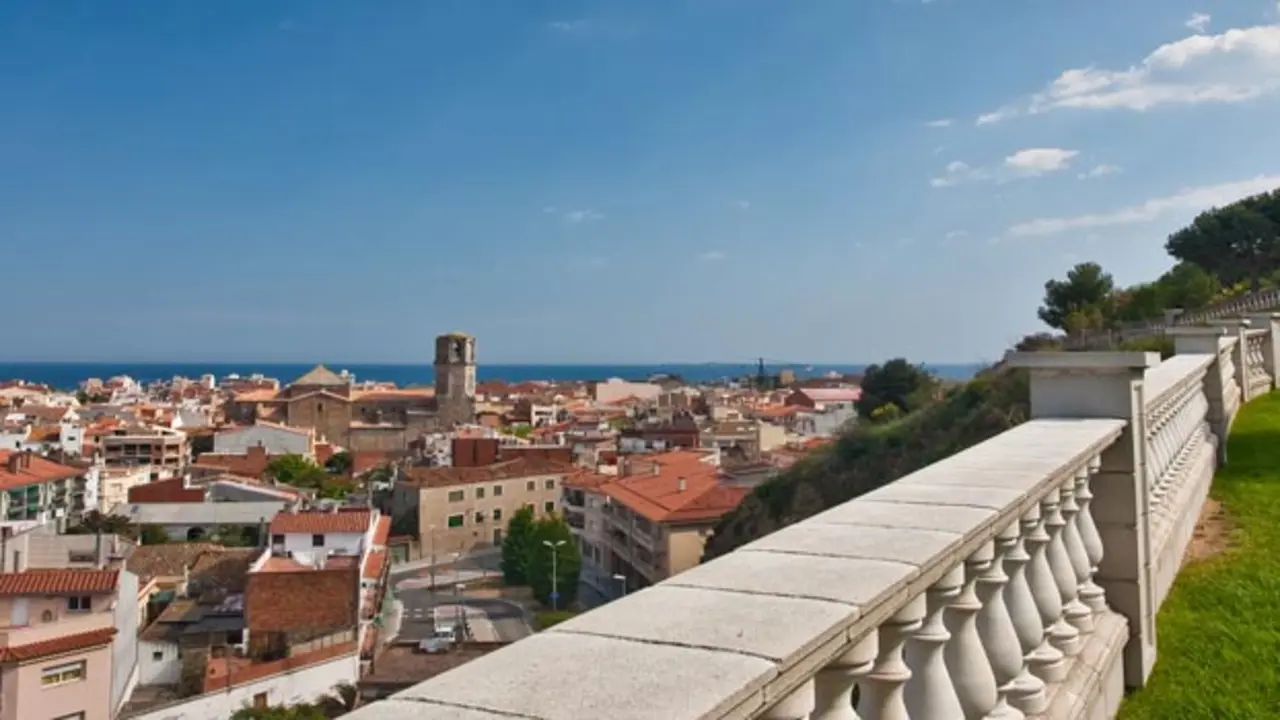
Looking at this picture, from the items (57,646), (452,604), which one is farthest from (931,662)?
(452,604)

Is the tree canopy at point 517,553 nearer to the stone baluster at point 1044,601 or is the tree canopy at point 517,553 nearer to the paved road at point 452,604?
the paved road at point 452,604

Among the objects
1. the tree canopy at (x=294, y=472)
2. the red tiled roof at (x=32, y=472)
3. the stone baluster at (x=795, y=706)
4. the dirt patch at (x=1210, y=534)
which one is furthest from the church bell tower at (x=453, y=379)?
the stone baluster at (x=795, y=706)

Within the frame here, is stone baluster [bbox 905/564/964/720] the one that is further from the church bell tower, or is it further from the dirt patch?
the church bell tower

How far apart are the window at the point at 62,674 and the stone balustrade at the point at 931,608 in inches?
860

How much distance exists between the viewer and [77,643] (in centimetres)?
1970

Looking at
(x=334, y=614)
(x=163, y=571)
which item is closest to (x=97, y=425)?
(x=163, y=571)

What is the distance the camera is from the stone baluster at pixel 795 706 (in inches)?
50.6

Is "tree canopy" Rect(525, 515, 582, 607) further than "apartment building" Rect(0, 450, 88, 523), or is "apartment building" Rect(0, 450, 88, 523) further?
"apartment building" Rect(0, 450, 88, 523)

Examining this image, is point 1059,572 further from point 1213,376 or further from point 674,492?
point 674,492

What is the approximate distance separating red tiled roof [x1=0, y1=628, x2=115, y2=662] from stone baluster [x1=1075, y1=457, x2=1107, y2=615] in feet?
69.8

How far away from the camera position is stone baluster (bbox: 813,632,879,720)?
148 centimetres

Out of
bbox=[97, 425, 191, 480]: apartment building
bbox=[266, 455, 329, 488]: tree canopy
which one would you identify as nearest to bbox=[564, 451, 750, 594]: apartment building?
bbox=[266, 455, 329, 488]: tree canopy

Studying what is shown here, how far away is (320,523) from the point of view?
34281 mm

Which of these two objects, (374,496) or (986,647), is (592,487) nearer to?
(374,496)
